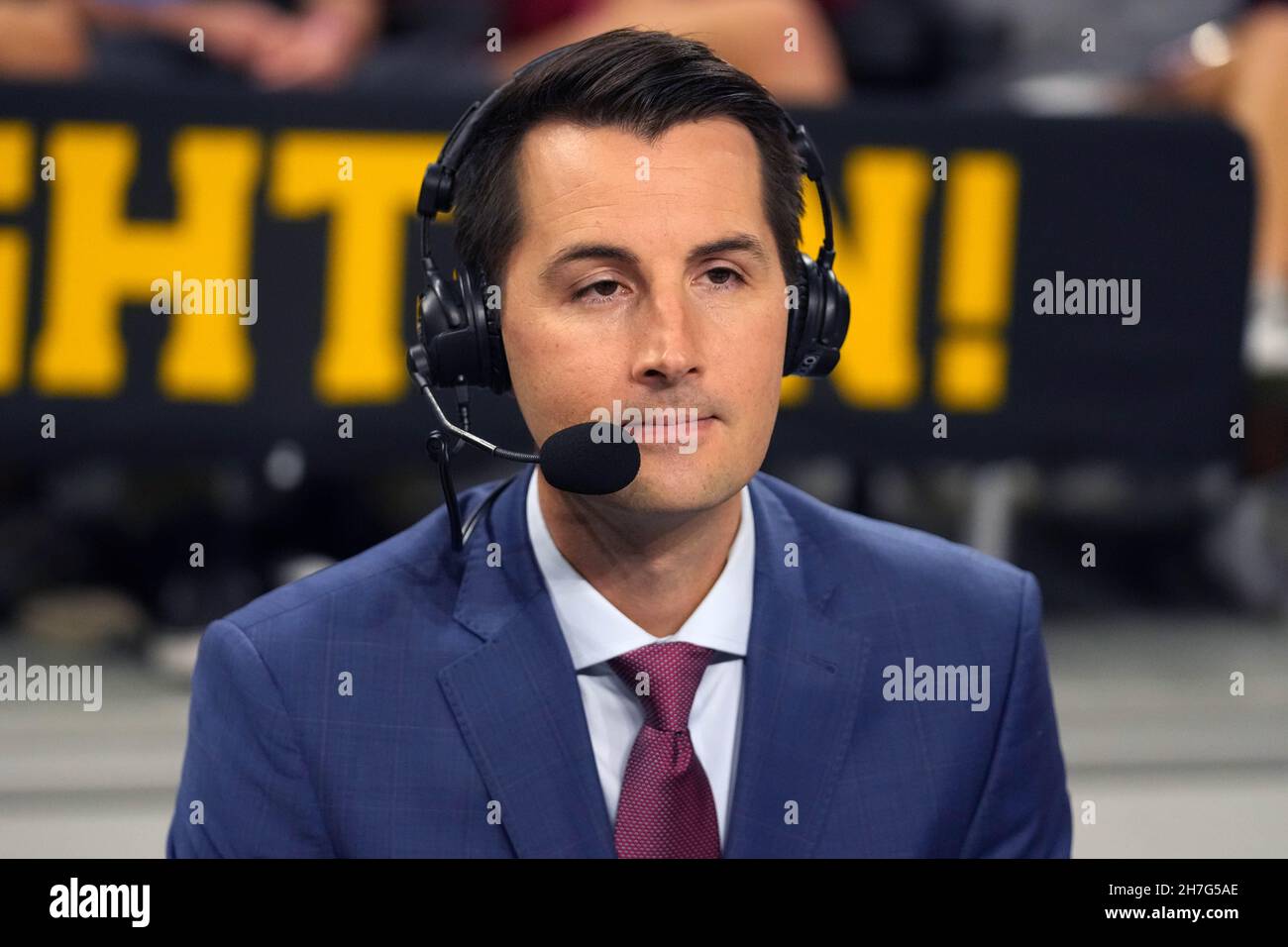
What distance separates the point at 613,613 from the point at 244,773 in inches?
9.6

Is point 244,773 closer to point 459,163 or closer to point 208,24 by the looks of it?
point 459,163

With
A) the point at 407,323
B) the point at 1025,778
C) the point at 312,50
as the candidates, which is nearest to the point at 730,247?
the point at 1025,778

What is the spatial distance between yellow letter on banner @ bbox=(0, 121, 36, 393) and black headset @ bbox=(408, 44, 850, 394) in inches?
46.3

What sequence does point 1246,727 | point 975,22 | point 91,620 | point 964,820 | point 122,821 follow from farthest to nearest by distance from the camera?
point 975,22 < point 91,620 < point 1246,727 < point 122,821 < point 964,820

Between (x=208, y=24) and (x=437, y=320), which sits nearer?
(x=437, y=320)

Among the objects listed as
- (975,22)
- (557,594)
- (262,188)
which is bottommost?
(557,594)

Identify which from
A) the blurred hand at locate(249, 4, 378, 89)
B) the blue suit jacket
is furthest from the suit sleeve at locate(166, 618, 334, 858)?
the blurred hand at locate(249, 4, 378, 89)

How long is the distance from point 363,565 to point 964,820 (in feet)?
1.36

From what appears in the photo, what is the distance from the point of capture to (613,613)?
982 millimetres

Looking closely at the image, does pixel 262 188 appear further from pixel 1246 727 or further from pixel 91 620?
pixel 1246 727

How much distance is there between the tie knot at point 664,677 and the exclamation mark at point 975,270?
3.96 feet

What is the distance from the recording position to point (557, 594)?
1.00 m

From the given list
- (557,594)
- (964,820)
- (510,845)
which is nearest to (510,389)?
(557,594)
